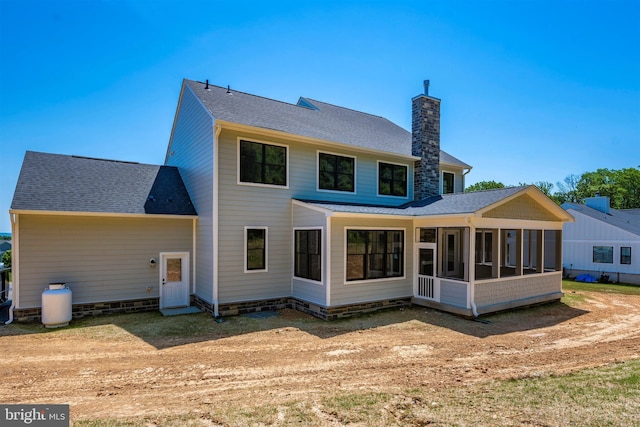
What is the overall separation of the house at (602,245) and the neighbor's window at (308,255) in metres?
18.6

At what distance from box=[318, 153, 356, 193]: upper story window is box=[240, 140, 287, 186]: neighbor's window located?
1.43 metres

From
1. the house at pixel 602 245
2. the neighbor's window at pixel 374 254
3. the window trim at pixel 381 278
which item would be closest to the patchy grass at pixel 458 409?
the window trim at pixel 381 278

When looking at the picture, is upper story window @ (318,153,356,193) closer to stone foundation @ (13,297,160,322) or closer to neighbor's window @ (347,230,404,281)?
neighbor's window @ (347,230,404,281)

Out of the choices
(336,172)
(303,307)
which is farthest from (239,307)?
(336,172)

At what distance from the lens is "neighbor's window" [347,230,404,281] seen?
9828 millimetres

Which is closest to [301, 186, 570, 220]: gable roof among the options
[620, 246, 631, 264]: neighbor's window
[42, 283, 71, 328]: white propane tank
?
[42, 283, 71, 328]: white propane tank

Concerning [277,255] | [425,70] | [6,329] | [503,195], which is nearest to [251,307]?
[277,255]

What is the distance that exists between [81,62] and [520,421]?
1395cm

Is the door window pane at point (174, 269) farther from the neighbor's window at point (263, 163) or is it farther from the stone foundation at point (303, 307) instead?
the neighbor's window at point (263, 163)

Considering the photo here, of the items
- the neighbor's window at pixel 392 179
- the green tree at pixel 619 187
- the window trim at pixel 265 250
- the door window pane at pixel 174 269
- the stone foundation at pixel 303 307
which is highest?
the green tree at pixel 619 187

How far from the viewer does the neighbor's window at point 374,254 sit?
32.2ft

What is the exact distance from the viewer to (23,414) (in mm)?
4117

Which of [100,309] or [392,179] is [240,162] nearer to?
[100,309]

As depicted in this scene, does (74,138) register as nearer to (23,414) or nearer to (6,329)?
(6,329)
